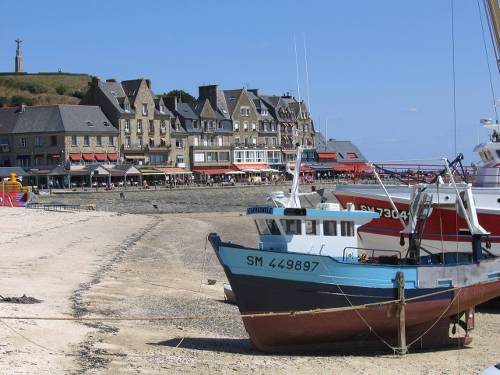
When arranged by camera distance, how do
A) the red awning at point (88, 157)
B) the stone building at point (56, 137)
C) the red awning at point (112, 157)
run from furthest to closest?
1. the red awning at point (112, 157)
2. the red awning at point (88, 157)
3. the stone building at point (56, 137)

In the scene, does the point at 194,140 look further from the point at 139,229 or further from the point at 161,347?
the point at 161,347

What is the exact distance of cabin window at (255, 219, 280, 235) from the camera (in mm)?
21531

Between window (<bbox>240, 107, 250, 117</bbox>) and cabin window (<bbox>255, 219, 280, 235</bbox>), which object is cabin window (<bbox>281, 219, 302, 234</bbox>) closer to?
cabin window (<bbox>255, 219, 280, 235</bbox>)

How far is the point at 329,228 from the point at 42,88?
460 ft

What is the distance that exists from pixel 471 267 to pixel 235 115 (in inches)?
4031

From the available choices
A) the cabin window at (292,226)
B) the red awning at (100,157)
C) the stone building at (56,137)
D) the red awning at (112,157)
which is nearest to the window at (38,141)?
the stone building at (56,137)

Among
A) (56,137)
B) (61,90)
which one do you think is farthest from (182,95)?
(56,137)

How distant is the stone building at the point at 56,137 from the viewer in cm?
9675

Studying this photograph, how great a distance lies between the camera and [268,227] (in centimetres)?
2162

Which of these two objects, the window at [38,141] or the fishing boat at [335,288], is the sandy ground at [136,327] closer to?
the fishing boat at [335,288]

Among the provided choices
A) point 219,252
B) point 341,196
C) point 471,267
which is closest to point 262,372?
point 219,252

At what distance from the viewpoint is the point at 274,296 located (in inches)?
791

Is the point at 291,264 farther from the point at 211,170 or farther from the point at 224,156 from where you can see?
the point at 224,156

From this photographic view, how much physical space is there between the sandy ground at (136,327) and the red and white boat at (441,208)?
2992 mm
